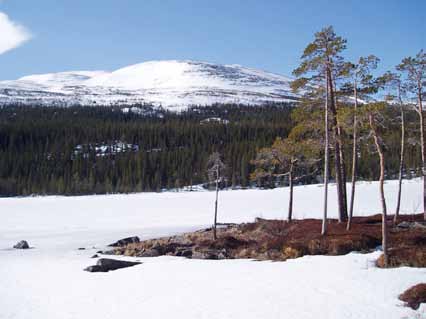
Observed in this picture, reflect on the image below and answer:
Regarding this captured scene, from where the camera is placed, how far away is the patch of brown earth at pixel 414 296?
10.5 metres

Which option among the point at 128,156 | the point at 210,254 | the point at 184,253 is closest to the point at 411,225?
the point at 210,254

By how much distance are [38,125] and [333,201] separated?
120975 mm

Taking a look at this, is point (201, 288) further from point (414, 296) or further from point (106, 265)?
point (106, 265)

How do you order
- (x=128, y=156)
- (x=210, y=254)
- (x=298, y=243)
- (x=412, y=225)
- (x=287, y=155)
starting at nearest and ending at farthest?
(x=298, y=243) < (x=210, y=254) < (x=412, y=225) < (x=287, y=155) < (x=128, y=156)

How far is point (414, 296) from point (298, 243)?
8.70 m

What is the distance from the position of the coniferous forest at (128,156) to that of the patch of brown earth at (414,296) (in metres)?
62.9

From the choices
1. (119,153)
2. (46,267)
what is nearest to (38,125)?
(119,153)

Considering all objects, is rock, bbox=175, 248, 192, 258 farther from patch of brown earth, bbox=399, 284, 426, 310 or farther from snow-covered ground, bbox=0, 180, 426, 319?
patch of brown earth, bbox=399, 284, 426, 310

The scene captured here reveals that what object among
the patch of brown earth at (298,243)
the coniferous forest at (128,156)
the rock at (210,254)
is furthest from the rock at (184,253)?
the coniferous forest at (128,156)

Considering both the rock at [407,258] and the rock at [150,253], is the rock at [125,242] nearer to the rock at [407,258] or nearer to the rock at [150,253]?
the rock at [150,253]

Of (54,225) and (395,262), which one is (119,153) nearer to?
(54,225)

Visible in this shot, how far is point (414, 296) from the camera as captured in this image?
10.7 metres

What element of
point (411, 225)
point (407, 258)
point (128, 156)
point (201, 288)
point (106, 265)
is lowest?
point (106, 265)

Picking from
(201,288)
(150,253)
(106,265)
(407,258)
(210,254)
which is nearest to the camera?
(201,288)
